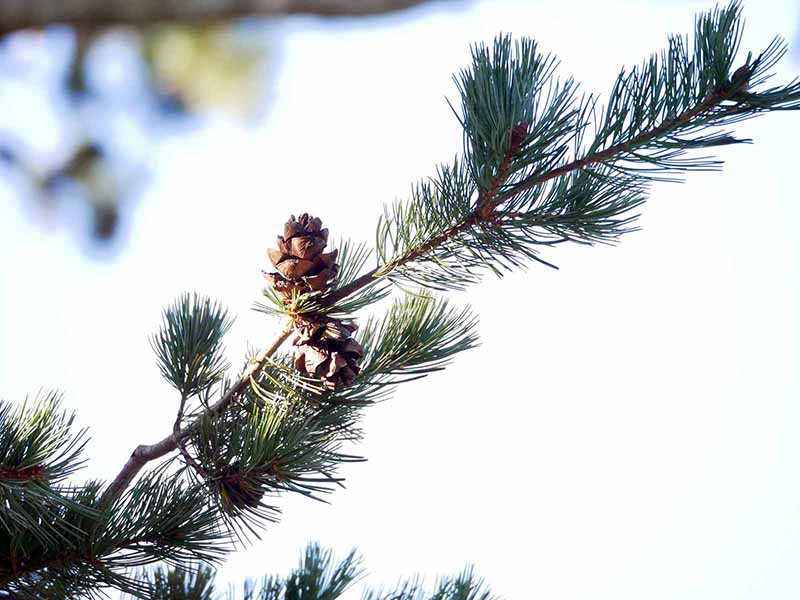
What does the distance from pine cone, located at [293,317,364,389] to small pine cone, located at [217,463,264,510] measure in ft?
0.36

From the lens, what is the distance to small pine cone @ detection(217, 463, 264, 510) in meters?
0.81

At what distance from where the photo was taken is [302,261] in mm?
842

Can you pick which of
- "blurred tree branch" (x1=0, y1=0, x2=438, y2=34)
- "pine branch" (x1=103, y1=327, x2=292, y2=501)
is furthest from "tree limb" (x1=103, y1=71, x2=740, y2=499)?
"blurred tree branch" (x1=0, y1=0, x2=438, y2=34)

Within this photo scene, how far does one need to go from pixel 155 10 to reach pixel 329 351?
501 millimetres

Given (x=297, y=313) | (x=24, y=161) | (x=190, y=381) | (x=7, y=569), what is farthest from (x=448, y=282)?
(x=24, y=161)

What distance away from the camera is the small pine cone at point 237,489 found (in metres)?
0.81

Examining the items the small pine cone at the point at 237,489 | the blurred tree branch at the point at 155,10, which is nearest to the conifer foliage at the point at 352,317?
the small pine cone at the point at 237,489

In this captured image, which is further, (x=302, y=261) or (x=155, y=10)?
(x=302, y=261)

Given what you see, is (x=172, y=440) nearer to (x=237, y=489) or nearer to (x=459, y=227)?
(x=237, y=489)

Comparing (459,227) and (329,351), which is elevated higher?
(459,227)

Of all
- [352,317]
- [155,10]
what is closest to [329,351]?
[352,317]

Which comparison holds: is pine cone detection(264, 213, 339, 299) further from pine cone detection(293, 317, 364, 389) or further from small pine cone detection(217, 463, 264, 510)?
small pine cone detection(217, 463, 264, 510)

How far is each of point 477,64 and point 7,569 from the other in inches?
24.6

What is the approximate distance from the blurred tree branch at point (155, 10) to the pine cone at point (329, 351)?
0.47 metres
